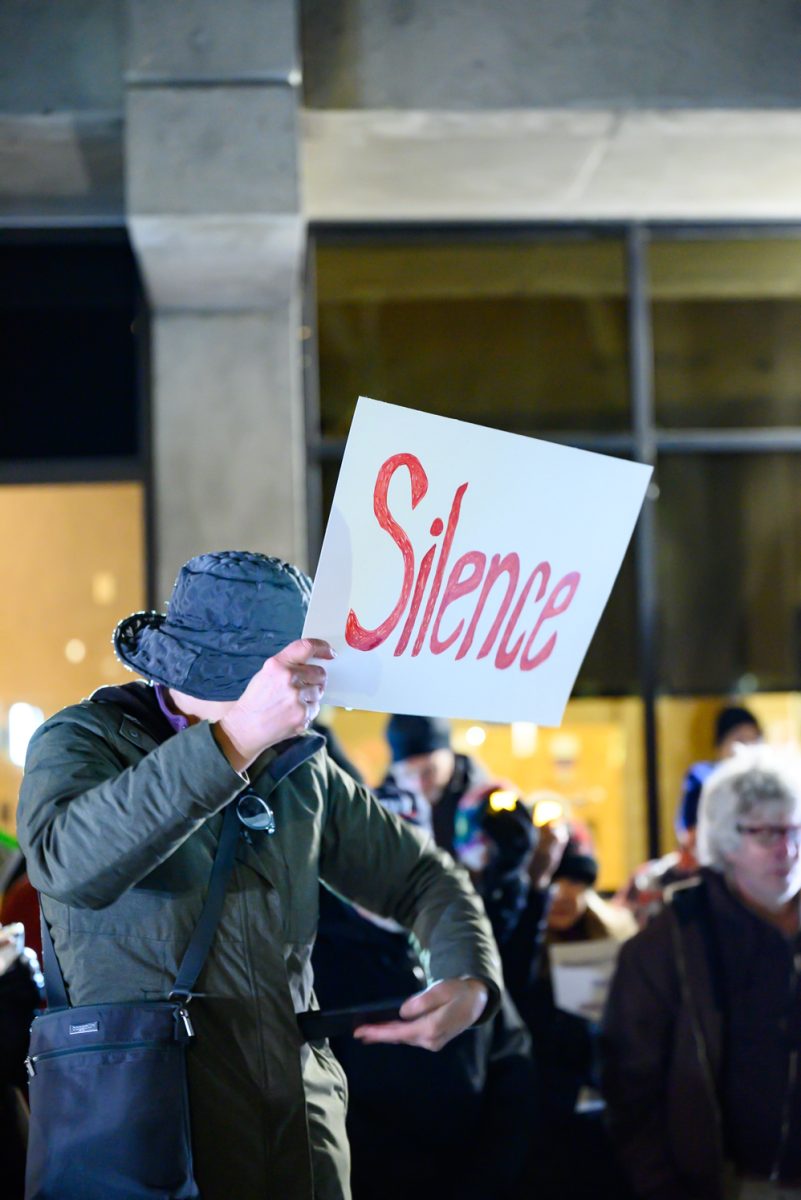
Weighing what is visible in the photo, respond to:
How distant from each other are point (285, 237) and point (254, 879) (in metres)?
4.04

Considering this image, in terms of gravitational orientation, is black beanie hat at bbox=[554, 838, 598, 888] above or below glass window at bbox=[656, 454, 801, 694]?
below

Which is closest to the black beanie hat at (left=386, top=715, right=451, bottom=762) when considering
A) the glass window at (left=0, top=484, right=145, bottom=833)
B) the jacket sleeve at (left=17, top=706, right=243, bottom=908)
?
the glass window at (left=0, top=484, right=145, bottom=833)

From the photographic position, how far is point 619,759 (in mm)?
7000

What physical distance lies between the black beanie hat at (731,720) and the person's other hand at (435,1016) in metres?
4.57

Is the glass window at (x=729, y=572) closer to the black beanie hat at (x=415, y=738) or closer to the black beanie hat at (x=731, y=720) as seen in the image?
the black beanie hat at (x=731, y=720)

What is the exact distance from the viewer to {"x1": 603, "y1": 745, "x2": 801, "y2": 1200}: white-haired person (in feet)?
12.3

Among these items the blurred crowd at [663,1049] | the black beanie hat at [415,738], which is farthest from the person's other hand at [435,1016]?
the black beanie hat at [415,738]

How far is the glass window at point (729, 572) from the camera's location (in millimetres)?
7070

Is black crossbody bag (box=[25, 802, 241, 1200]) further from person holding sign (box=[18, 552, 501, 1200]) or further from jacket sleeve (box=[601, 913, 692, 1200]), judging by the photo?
jacket sleeve (box=[601, 913, 692, 1200])

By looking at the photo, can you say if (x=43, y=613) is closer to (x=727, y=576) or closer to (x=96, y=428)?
(x=96, y=428)

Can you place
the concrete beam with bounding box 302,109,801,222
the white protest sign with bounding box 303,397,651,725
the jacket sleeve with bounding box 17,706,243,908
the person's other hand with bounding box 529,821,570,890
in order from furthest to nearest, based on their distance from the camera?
the concrete beam with bounding box 302,109,801,222
the person's other hand with bounding box 529,821,570,890
the white protest sign with bounding box 303,397,651,725
the jacket sleeve with bounding box 17,706,243,908

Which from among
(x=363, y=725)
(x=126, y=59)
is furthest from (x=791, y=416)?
(x=126, y=59)

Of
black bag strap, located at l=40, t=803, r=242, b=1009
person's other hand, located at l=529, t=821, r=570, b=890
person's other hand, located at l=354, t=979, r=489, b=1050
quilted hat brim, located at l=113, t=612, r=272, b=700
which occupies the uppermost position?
quilted hat brim, located at l=113, t=612, r=272, b=700

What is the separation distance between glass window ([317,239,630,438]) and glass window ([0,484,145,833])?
4.33 ft
